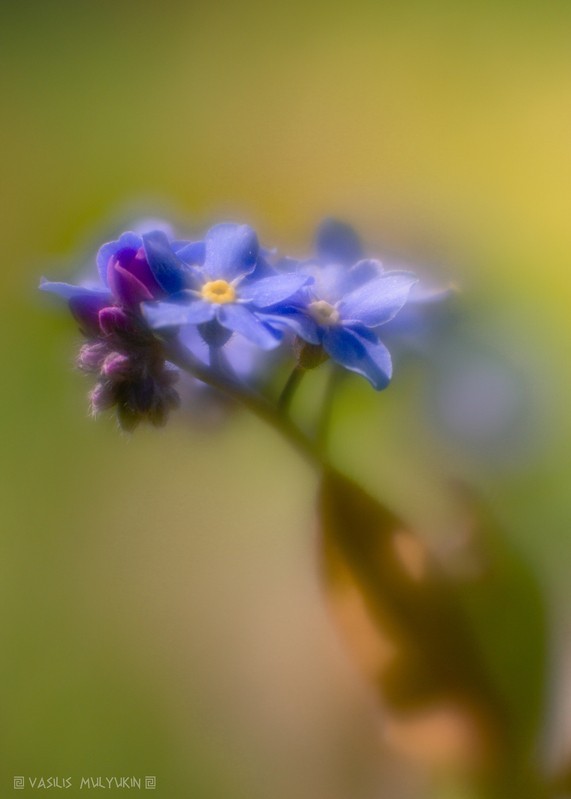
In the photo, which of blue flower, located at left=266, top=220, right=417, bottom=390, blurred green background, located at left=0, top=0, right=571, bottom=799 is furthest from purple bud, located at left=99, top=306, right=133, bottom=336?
blurred green background, located at left=0, top=0, right=571, bottom=799

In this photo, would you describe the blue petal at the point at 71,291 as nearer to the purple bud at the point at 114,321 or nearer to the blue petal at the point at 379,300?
the purple bud at the point at 114,321

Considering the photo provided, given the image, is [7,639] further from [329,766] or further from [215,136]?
[215,136]

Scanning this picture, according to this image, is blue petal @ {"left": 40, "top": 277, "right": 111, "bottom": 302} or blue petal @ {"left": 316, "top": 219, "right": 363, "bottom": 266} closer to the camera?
blue petal @ {"left": 40, "top": 277, "right": 111, "bottom": 302}

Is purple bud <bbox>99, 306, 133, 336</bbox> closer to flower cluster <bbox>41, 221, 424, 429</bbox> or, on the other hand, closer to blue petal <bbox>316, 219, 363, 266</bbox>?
flower cluster <bbox>41, 221, 424, 429</bbox>

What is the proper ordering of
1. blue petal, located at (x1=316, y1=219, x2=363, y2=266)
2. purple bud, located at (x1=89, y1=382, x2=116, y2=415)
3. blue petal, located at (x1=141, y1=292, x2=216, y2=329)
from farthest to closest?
1. blue petal, located at (x1=316, y1=219, x2=363, y2=266)
2. purple bud, located at (x1=89, y1=382, x2=116, y2=415)
3. blue petal, located at (x1=141, y1=292, x2=216, y2=329)

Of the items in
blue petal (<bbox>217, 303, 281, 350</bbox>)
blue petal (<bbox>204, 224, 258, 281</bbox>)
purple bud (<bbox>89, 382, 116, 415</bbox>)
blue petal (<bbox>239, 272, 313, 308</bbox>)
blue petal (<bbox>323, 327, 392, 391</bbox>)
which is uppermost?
blue petal (<bbox>204, 224, 258, 281</bbox>)

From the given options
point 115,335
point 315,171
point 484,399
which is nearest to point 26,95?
point 315,171

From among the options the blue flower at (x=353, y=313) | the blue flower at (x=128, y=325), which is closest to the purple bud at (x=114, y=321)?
the blue flower at (x=128, y=325)
